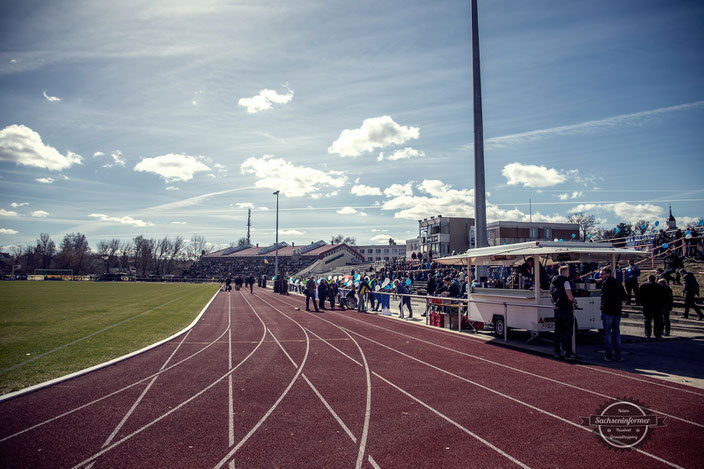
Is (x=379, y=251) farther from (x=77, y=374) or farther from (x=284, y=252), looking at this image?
(x=77, y=374)

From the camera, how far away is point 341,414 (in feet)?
18.3

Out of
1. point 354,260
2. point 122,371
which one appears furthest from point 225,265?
point 122,371

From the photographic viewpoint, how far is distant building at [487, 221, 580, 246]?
53.8 m

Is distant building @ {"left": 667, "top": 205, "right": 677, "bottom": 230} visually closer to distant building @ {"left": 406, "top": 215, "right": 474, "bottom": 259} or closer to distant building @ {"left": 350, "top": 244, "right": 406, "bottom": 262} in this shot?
distant building @ {"left": 406, "top": 215, "right": 474, "bottom": 259}

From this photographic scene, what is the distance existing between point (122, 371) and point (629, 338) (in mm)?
12335

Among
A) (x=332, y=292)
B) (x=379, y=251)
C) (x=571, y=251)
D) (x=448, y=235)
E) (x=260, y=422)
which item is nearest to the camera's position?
(x=260, y=422)

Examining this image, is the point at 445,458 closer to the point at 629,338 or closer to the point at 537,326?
the point at 537,326

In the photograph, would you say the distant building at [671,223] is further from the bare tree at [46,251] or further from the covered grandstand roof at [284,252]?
the bare tree at [46,251]

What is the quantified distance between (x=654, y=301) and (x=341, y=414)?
945 centimetres

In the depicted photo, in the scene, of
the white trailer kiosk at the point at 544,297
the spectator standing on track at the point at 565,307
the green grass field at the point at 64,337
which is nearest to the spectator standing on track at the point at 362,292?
the green grass field at the point at 64,337

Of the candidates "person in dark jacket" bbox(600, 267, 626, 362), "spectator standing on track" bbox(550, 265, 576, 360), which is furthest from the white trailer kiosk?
"person in dark jacket" bbox(600, 267, 626, 362)

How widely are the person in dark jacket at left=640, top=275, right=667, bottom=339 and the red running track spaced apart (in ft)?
13.2

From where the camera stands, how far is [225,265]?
→ 87438 millimetres

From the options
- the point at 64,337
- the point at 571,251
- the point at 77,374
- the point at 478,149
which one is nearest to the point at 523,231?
the point at 478,149
